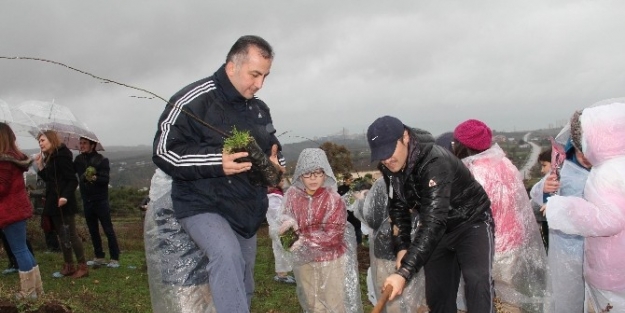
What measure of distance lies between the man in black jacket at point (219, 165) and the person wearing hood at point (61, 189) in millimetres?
4061

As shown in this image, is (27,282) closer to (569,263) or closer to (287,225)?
(287,225)

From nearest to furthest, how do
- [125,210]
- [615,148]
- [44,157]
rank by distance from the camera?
1. [615,148]
2. [44,157]
3. [125,210]

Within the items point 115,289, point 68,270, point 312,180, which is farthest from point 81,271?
point 312,180

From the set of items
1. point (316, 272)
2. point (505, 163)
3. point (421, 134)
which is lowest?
point (316, 272)

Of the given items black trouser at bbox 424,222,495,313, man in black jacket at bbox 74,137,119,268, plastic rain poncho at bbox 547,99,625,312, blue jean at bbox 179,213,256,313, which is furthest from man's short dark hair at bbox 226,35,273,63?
man in black jacket at bbox 74,137,119,268

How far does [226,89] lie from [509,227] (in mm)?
2628

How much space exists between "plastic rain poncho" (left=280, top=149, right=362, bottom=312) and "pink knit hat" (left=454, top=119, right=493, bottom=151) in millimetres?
1272

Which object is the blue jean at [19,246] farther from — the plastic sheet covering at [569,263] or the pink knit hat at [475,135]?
the plastic sheet covering at [569,263]

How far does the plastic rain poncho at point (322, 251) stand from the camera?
522 cm

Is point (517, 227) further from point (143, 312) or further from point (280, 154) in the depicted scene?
point (143, 312)

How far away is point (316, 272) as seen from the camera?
5.25m

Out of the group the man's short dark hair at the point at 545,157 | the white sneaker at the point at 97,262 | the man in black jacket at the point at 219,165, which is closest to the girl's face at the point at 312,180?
the man in black jacket at the point at 219,165

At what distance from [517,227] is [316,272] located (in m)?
1.76

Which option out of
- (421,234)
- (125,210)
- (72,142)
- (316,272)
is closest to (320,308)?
(316,272)
